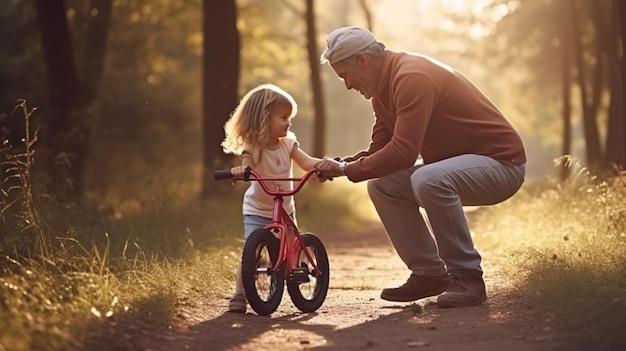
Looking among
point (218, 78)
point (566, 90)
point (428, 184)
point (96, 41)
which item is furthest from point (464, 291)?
point (566, 90)

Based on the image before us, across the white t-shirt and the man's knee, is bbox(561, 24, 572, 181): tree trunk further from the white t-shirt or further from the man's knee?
the man's knee

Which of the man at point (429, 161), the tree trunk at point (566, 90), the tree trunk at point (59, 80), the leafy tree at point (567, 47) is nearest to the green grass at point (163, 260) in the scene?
the man at point (429, 161)

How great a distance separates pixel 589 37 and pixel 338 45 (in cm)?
2031

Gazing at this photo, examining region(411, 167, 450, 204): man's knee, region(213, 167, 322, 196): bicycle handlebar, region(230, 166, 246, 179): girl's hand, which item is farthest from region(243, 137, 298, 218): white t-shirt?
region(411, 167, 450, 204): man's knee

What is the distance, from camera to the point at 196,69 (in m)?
31.5

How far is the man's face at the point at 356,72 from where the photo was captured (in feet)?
23.3

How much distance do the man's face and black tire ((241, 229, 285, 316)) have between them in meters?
1.15

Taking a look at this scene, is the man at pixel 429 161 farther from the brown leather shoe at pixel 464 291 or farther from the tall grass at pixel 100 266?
the tall grass at pixel 100 266

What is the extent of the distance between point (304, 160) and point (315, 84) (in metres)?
17.0

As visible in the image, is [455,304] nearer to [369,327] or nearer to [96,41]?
[369,327]

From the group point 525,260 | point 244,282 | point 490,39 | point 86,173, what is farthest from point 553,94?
point 244,282

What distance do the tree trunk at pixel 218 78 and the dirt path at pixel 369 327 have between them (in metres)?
7.67

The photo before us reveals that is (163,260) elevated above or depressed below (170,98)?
below

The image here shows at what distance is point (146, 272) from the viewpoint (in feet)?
23.4
